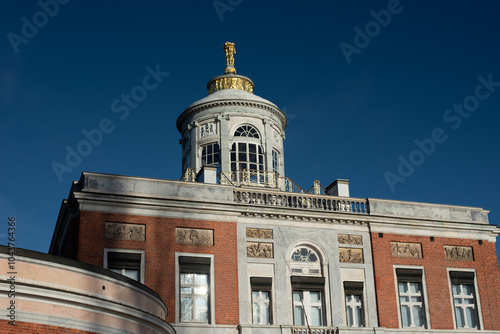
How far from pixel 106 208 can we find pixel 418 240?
50.4ft

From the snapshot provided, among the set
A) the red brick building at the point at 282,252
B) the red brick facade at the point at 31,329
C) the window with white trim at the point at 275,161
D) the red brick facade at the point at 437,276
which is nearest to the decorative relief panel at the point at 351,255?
the red brick building at the point at 282,252

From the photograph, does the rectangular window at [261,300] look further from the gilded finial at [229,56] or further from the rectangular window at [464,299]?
the gilded finial at [229,56]

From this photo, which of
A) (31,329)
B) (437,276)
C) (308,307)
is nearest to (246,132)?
(308,307)

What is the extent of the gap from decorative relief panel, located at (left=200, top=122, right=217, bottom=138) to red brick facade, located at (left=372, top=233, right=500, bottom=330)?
36.1ft

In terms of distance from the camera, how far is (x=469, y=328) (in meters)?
32.8

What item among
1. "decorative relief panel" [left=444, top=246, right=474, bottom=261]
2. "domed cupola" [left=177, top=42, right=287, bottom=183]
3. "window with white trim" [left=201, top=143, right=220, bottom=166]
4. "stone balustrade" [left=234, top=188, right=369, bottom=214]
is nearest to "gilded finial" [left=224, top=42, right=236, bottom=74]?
"domed cupola" [left=177, top=42, right=287, bottom=183]

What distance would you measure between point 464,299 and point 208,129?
16357 mm

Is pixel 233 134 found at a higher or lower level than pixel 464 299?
higher

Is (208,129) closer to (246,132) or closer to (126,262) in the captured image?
(246,132)

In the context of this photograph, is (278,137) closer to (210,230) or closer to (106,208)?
(210,230)

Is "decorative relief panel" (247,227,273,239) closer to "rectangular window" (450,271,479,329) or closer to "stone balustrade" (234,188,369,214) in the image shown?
"stone balustrade" (234,188,369,214)

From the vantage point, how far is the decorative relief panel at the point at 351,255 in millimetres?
32156

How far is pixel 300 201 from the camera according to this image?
1287 inches

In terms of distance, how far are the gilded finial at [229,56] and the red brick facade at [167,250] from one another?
14390 millimetres
